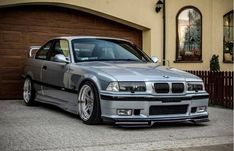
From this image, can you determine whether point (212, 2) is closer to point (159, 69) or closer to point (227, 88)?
point (227, 88)

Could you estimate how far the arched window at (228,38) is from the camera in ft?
53.4

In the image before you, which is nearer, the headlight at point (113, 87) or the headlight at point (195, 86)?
the headlight at point (113, 87)

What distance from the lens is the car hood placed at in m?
7.63

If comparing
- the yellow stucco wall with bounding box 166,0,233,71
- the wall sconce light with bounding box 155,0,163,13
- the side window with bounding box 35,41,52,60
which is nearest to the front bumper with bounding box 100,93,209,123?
the side window with bounding box 35,41,52,60

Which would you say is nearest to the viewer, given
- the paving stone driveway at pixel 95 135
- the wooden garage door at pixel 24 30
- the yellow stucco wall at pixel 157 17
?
the paving stone driveway at pixel 95 135

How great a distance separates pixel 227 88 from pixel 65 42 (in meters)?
4.61

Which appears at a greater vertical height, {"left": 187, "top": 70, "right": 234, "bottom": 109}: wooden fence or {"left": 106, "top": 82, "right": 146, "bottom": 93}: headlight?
{"left": 106, "top": 82, "right": 146, "bottom": 93}: headlight

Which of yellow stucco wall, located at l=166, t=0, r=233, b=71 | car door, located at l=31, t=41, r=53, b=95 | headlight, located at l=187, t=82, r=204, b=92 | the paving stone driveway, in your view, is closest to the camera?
the paving stone driveway

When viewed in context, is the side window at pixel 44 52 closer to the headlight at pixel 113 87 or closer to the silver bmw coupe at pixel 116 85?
the silver bmw coupe at pixel 116 85

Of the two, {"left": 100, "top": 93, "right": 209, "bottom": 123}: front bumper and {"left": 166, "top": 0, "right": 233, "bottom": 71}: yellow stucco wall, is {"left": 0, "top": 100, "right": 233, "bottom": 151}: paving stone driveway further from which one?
{"left": 166, "top": 0, "right": 233, "bottom": 71}: yellow stucco wall

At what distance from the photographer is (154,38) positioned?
14.6 m

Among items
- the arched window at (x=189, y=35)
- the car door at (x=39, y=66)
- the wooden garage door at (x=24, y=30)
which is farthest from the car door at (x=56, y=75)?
the arched window at (x=189, y=35)

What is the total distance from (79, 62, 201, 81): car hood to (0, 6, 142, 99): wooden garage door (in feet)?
14.2

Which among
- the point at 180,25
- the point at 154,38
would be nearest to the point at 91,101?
the point at 154,38
